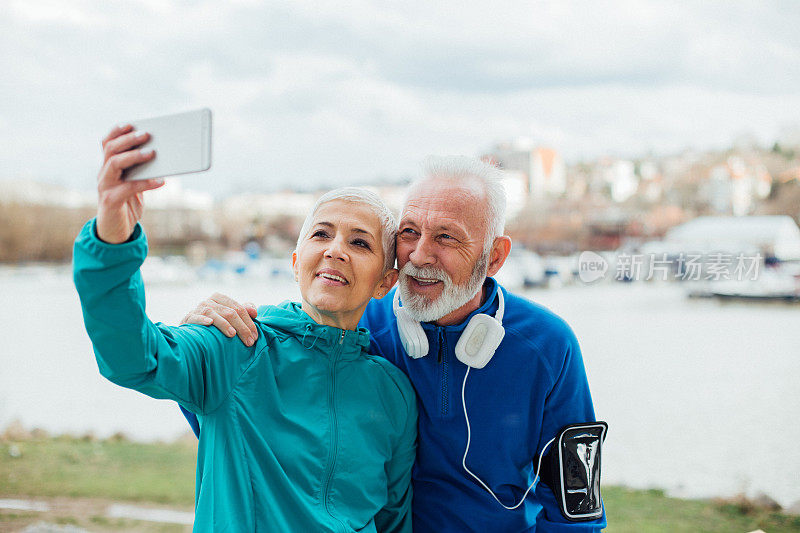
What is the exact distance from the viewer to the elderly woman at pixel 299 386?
1035 mm

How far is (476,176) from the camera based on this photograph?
1507 millimetres

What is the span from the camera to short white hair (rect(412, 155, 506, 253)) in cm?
150

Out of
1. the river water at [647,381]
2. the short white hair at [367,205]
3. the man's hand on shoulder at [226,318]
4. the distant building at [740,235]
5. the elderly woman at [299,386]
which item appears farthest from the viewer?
the river water at [647,381]

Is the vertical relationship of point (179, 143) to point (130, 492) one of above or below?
above

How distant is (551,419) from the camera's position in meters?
1.54

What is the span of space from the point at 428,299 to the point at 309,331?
0.98 ft

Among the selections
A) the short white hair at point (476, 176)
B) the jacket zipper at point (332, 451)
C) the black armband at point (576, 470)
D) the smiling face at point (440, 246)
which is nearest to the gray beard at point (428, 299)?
the smiling face at point (440, 246)

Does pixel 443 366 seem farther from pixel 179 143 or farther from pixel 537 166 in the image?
pixel 537 166

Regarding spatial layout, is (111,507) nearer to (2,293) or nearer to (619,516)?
(619,516)

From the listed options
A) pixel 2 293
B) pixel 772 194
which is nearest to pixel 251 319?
pixel 772 194

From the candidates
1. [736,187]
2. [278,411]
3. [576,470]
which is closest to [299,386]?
[278,411]

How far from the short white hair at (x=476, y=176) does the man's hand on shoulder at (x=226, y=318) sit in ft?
1.53

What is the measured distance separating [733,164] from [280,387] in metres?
5.75

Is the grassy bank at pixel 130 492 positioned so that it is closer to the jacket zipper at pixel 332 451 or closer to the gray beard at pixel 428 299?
the gray beard at pixel 428 299
